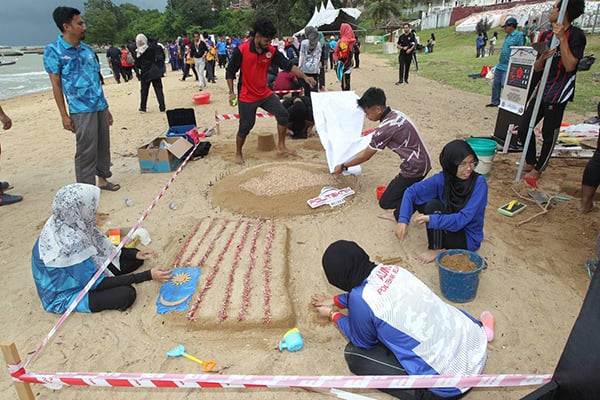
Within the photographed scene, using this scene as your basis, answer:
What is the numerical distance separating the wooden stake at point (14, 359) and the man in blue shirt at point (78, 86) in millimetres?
3066

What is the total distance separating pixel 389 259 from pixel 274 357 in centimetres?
152

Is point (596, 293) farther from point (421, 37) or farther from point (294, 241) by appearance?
point (421, 37)

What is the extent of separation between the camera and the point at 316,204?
4.41 metres

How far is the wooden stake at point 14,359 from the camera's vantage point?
1.87m

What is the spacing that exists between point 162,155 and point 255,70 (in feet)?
6.25

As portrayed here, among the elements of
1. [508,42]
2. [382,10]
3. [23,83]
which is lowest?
[23,83]

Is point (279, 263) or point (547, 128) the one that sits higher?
point (547, 128)

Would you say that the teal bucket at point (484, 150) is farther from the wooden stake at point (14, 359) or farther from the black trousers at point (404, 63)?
the black trousers at point (404, 63)

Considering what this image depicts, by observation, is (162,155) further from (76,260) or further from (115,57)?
(115,57)

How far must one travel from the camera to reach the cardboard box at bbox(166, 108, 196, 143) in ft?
21.3

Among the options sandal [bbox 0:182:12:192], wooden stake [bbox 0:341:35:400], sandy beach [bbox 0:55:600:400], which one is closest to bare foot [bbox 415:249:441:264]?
sandy beach [bbox 0:55:600:400]

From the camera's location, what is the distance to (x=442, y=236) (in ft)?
10.9

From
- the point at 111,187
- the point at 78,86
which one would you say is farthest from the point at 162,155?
the point at 78,86

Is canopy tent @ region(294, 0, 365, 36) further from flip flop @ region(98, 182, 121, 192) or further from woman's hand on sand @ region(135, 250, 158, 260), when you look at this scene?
woman's hand on sand @ region(135, 250, 158, 260)
